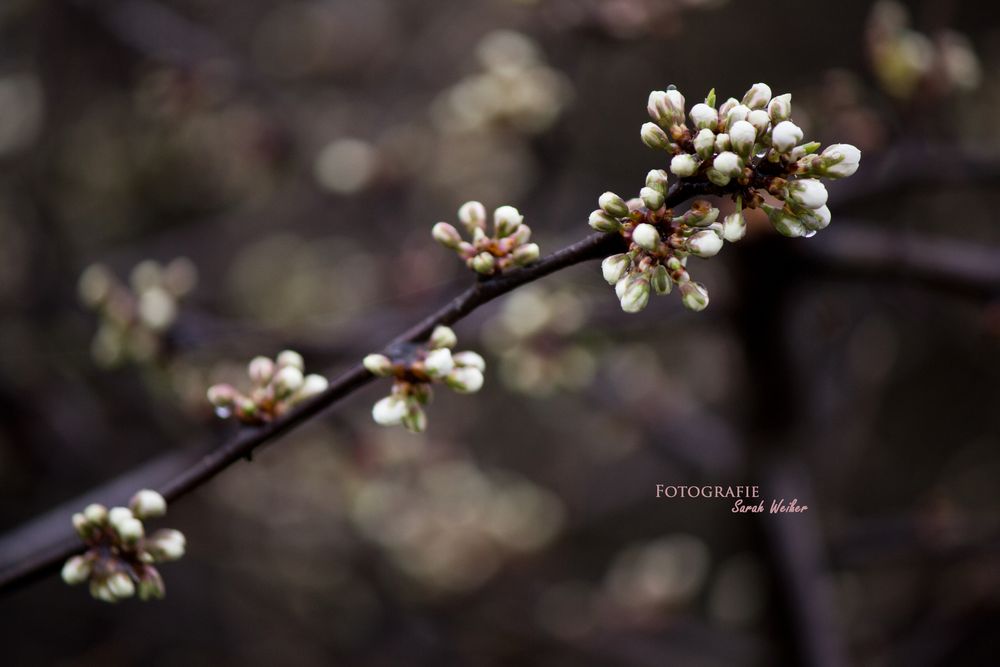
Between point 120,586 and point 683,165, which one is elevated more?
point 683,165

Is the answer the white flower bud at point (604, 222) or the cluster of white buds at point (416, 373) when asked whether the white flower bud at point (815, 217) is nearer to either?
the white flower bud at point (604, 222)

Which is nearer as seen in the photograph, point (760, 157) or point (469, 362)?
point (760, 157)

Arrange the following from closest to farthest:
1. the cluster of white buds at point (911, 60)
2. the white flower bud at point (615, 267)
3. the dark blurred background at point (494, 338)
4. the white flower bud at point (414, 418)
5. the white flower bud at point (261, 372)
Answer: the white flower bud at point (615, 267) → the white flower bud at point (414, 418) → the white flower bud at point (261, 372) → the cluster of white buds at point (911, 60) → the dark blurred background at point (494, 338)

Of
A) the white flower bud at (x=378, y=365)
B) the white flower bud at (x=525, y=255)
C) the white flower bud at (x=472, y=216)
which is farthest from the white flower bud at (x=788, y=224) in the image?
the white flower bud at (x=378, y=365)

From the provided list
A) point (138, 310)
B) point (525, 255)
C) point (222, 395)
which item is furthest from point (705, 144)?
point (138, 310)

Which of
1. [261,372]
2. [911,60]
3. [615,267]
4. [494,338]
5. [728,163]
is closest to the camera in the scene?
[728,163]

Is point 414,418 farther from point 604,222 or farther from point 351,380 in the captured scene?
point 604,222
